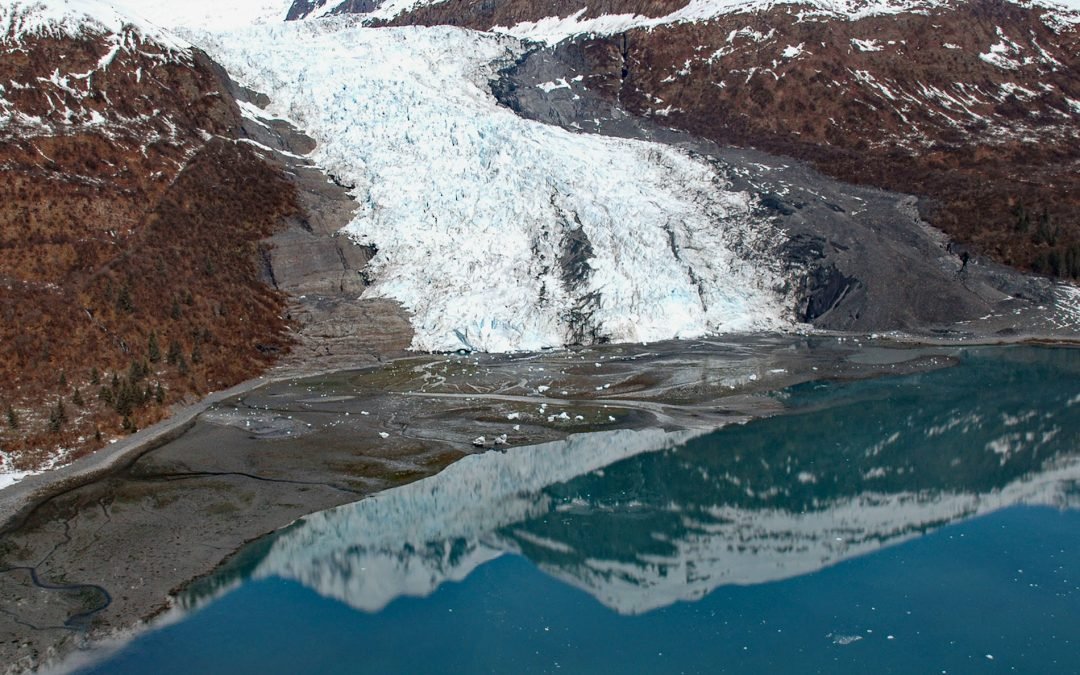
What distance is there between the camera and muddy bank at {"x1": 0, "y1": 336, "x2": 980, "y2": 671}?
16594mm

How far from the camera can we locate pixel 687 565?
17.2 m

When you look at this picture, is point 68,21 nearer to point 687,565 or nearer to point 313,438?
point 313,438

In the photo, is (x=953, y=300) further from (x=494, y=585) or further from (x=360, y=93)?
(x=360, y=93)

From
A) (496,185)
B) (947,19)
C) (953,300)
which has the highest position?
(947,19)

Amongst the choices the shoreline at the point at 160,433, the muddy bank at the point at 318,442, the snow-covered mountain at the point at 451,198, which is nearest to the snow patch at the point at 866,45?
the snow-covered mountain at the point at 451,198

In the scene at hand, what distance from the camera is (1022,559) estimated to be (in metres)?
16.9

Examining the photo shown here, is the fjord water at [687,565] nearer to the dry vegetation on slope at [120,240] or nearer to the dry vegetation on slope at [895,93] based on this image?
the dry vegetation on slope at [120,240]

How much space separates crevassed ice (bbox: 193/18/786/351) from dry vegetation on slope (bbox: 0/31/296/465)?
4.32 meters

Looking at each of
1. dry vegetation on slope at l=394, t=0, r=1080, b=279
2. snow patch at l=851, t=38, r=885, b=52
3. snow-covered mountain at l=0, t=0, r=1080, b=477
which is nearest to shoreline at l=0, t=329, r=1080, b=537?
snow-covered mountain at l=0, t=0, r=1080, b=477

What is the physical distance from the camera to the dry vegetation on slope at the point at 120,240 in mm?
25922

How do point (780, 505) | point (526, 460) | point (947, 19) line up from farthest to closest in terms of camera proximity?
point (947, 19)
point (526, 460)
point (780, 505)

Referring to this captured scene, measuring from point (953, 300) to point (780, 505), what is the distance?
63.5 feet

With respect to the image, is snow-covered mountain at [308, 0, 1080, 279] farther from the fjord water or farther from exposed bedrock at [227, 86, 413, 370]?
the fjord water

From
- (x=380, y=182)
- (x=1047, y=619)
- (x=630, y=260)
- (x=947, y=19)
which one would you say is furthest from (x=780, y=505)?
(x=947, y=19)
